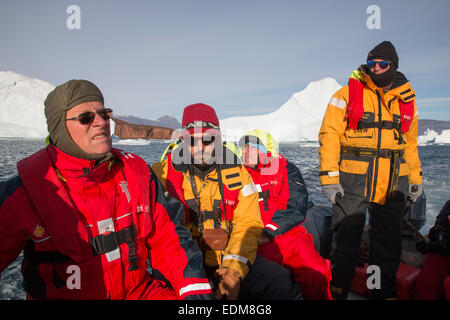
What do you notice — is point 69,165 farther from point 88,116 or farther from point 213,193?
point 213,193

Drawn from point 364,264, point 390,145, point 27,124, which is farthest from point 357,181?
point 27,124

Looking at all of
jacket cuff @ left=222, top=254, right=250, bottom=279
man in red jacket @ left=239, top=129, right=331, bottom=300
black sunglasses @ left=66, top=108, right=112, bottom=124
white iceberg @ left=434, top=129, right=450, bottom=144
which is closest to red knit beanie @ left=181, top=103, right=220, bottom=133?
black sunglasses @ left=66, top=108, right=112, bottom=124

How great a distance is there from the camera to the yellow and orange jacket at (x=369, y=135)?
229cm

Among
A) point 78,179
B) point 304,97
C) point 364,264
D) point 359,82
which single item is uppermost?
point 304,97

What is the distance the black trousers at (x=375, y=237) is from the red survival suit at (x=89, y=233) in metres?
1.56

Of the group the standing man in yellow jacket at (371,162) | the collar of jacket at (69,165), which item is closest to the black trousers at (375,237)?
the standing man in yellow jacket at (371,162)

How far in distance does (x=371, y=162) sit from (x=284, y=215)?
0.98 meters

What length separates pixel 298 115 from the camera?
87.5 m

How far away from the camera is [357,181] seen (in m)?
2.31

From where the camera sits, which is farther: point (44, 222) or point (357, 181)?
point (357, 181)

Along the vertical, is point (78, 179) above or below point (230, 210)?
above

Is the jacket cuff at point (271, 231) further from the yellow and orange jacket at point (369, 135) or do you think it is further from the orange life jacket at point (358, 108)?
the orange life jacket at point (358, 108)

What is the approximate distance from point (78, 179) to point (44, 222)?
0.25m
